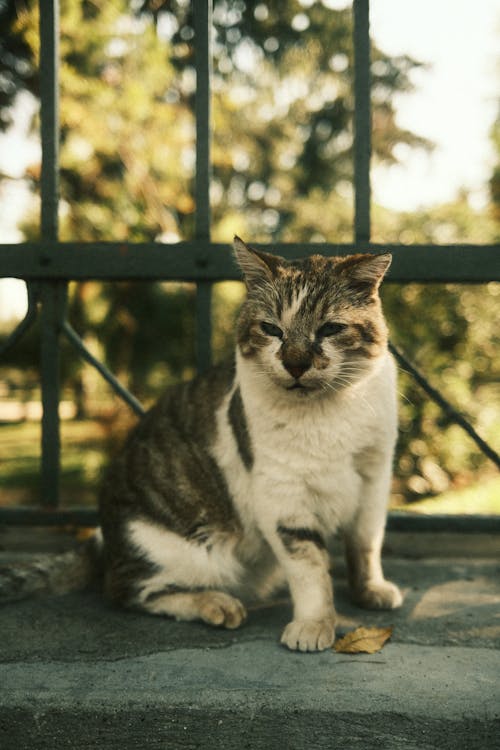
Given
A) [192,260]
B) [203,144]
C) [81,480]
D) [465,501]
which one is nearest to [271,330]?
[192,260]

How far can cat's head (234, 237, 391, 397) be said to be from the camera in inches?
80.8

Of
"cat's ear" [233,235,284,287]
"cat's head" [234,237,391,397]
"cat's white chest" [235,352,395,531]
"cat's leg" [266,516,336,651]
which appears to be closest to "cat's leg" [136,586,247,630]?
"cat's leg" [266,516,336,651]

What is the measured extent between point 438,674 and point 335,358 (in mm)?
934

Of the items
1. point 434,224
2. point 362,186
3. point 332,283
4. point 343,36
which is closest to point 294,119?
point 343,36

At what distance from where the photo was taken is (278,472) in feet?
7.02

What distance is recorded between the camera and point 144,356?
449cm

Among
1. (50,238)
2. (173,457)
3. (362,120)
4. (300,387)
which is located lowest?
(173,457)

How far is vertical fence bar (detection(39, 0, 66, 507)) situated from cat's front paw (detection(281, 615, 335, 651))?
1.33 metres

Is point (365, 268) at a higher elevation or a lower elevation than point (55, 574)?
higher

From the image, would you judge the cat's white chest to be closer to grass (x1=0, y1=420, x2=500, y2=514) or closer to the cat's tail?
the cat's tail

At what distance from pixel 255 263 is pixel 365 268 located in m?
0.37

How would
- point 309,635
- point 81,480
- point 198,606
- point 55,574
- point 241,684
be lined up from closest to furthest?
point 241,684 → point 309,635 → point 198,606 → point 55,574 → point 81,480

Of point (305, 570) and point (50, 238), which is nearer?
point (305, 570)

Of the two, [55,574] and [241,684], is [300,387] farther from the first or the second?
[55,574]
